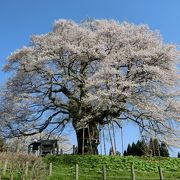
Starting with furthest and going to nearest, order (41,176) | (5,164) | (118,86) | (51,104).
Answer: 1. (51,104)
2. (118,86)
3. (5,164)
4. (41,176)

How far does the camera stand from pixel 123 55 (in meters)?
24.7

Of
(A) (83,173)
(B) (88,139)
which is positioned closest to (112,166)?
(A) (83,173)

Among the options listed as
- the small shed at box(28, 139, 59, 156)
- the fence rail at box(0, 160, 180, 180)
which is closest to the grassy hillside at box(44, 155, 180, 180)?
the fence rail at box(0, 160, 180, 180)

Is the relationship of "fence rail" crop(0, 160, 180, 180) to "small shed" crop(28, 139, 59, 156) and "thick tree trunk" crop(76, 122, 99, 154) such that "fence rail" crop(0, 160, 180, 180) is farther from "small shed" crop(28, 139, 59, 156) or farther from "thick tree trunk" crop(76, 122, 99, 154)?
"small shed" crop(28, 139, 59, 156)

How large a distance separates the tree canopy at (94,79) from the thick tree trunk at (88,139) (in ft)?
0.58

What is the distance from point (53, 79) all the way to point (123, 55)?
5.27 m

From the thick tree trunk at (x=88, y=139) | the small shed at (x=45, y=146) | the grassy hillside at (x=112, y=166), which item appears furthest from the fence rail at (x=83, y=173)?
the small shed at (x=45, y=146)

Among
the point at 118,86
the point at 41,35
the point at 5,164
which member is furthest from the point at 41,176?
the point at 41,35

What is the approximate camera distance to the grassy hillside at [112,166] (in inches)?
725

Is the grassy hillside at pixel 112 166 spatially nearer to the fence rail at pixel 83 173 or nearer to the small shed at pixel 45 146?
the fence rail at pixel 83 173

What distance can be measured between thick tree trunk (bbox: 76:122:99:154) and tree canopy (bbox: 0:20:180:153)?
0.18 meters

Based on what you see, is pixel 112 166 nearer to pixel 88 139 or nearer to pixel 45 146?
pixel 88 139

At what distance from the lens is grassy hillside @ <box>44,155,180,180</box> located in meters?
18.4

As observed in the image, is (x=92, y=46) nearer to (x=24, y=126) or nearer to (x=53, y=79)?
(x=53, y=79)
